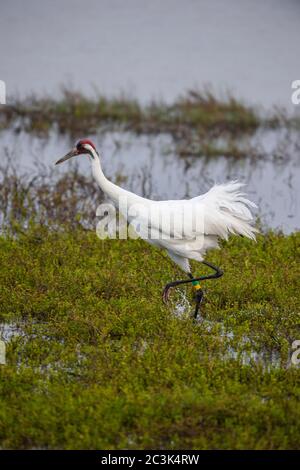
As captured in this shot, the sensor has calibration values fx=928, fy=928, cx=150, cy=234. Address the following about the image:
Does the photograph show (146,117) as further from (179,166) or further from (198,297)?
(198,297)

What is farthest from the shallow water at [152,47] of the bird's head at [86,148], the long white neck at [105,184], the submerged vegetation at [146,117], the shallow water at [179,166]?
the long white neck at [105,184]

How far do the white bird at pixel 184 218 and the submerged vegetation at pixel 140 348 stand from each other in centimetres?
43

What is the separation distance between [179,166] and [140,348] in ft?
24.9

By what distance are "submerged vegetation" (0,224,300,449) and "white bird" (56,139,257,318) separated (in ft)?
1.43

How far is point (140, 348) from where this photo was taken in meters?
6.48

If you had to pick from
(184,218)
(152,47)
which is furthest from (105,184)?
(152,47)

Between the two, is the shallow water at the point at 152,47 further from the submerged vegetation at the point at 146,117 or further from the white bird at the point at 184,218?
the white bird at the point at 184,218

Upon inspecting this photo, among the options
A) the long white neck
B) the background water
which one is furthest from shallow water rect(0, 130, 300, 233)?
the long white neck

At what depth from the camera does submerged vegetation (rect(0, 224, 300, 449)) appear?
16.9ft

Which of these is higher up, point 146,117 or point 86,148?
point 146,117

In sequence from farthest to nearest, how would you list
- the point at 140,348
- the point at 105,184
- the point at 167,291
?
the point at 167,291 → the point at 105,184 → the point at 140,348

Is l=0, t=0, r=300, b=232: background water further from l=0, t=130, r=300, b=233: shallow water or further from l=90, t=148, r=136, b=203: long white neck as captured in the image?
l=90, t=148, r=136, b=203: long white neck

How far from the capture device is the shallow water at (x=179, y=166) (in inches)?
470
